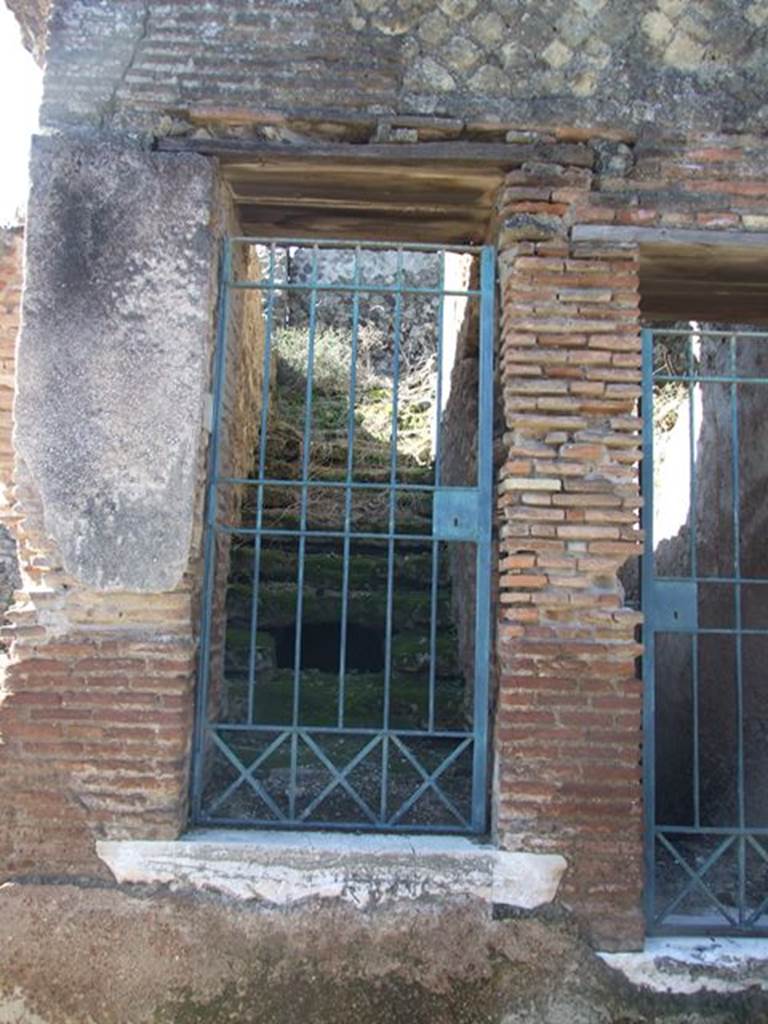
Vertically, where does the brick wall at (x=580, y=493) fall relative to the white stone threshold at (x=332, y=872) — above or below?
above

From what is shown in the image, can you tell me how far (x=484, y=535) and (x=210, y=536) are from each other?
1204 millimetres

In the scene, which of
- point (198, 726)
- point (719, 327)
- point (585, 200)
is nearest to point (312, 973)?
point (198, 726)

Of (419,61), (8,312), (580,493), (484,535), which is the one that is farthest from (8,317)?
(580,493)

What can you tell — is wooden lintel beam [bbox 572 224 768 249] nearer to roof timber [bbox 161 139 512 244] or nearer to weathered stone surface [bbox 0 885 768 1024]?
roof timber [bbox 161 139 512 244]

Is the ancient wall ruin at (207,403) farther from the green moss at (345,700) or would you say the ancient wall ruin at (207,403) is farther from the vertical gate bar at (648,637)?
the green moss at (345,700)

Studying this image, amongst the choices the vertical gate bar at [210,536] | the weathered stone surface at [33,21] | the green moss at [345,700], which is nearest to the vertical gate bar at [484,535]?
the vertical gate bar at [210,536]

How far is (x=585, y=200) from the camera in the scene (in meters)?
3.89

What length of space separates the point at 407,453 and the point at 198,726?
5.04 m

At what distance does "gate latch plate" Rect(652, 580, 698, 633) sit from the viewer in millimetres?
3848

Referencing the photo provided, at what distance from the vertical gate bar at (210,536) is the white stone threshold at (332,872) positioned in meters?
0.33

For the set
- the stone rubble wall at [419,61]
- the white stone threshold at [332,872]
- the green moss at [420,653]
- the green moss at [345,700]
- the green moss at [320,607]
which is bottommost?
the white stone threshold at [332,872]

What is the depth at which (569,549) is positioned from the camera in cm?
369

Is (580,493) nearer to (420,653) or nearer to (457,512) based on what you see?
(457,512)

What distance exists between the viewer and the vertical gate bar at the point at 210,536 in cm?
385
